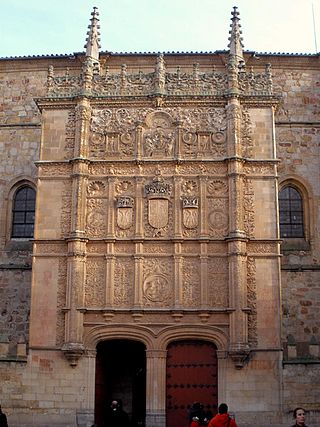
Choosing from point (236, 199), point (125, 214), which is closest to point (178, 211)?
point (125, 214)

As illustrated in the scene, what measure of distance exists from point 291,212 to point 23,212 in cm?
1042

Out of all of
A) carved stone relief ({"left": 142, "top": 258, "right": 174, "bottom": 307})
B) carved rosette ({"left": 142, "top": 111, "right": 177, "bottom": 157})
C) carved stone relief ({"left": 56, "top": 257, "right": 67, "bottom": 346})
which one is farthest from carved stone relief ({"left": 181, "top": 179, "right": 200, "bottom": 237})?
carved stone relief ({"left": 56, "top": 257, "right": 67, "bottom": 346})

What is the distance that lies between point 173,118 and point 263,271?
19.1 ft

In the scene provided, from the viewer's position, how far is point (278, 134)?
27.2 meters

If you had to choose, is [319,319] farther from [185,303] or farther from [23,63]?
[23,63]

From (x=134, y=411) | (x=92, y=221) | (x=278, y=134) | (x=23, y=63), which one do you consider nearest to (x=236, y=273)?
(x=92, y=221)

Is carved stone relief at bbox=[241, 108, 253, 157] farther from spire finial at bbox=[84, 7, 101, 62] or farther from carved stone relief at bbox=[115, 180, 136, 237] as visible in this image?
spire finial at bbox=[84, 7, 101, 62]

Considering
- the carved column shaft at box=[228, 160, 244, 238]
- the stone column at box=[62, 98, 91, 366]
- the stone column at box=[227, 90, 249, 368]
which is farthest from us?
the carved column shaft at box=[228, 160, 244, 238]

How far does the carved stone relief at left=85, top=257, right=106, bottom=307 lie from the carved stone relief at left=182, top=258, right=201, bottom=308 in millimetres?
Result: 2488

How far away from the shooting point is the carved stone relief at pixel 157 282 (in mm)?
20844

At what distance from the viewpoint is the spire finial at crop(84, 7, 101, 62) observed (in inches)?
1017

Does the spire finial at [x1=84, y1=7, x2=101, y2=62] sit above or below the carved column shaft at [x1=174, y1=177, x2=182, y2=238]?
above

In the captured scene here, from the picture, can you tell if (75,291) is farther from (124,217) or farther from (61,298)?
(124,217)

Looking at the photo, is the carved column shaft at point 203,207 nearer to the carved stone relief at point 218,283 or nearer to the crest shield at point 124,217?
the carved stone relief at point 218,283
